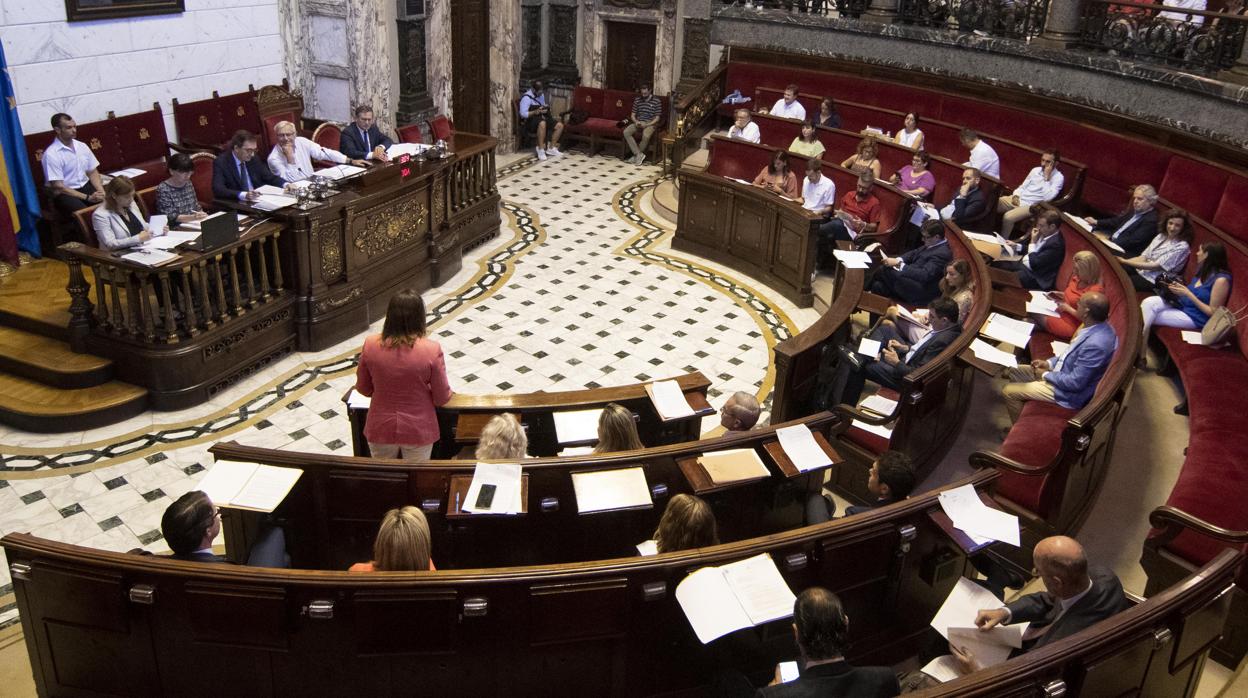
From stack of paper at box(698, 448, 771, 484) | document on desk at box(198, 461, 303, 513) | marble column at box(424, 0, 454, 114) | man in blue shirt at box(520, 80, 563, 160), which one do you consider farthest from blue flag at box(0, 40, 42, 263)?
man in blue shirt at box(520, 80, 563, 160)

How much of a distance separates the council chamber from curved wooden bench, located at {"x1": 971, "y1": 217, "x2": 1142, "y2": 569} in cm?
Answer: 3

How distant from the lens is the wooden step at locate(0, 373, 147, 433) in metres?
6.08

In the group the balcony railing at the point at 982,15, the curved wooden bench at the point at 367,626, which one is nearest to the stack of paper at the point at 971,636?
the curved wooden bench at the point at 367,626

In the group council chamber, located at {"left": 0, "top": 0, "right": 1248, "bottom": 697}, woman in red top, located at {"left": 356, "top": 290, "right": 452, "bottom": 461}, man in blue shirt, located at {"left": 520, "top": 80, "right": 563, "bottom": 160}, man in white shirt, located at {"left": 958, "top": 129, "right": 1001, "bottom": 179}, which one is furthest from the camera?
man in blue shirt, located at {"left": 520, "top": 80, "right": 563, "bottom": 160}

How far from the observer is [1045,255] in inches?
293

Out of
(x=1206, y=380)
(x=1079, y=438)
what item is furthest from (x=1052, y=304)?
(x=1079, y=438)

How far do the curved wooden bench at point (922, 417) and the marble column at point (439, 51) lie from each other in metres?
7.58

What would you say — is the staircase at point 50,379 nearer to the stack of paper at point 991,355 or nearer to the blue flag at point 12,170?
the blue flag at point 12,170

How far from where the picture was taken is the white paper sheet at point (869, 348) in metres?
6.04

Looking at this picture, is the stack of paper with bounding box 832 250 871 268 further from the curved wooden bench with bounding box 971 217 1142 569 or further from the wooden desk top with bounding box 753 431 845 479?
the wooden desk top with bounding box 753 431 845 479

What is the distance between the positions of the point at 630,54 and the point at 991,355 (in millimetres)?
9670

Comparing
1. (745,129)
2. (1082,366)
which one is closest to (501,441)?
(1082,366)

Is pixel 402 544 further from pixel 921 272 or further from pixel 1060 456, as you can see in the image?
pixel 921 272

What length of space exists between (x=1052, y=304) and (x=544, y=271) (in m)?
4.67
